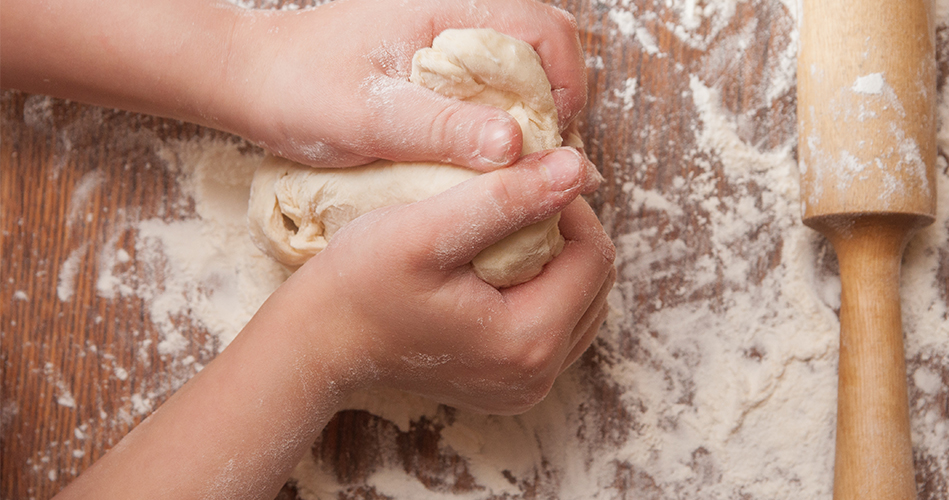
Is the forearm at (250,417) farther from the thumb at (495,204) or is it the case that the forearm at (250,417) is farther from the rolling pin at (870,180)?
the rolling pin at (870,180)

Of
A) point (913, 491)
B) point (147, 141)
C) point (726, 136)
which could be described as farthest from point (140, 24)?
point (913, 491)

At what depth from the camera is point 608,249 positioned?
0.78 meters

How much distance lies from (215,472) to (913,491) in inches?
35.0

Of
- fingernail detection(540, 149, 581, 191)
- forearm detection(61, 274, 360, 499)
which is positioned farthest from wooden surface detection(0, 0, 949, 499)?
fingernail detection(540, 149, 581, 191)

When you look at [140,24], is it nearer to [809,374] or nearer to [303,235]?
[303,235]

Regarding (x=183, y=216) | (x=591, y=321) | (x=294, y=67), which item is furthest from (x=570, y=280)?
(x=183, y=216)

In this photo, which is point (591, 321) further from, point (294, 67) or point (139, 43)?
point (139, 43)

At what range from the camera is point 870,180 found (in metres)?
0.84

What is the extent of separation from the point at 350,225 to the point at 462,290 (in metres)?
0.15

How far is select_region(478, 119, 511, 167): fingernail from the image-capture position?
0.64 meters

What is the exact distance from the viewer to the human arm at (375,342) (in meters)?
0.67

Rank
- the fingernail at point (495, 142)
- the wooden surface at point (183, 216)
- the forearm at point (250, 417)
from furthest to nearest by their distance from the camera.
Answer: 1. the wooden surface at point (183, 216)
2. the forearm at point (250, 417)
3. the fingernail at point (495, 142)

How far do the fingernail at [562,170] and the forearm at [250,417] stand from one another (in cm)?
30

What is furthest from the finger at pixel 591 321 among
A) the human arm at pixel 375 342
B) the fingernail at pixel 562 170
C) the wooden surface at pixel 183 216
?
the fingernail at pixel 562 170
